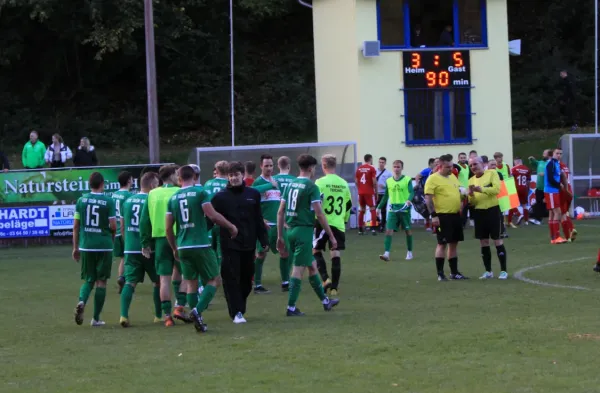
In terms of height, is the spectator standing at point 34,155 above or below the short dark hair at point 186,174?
above

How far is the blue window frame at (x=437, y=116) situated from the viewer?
3117cm

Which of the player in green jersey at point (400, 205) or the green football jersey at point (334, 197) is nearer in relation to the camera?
the green football jersey at point (334, 197)

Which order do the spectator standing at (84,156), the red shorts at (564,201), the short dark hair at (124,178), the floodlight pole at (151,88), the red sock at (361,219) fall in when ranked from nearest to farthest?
1. the short dark hair at (124,178)
2. the red shorts at (564,201)
3. the red sock at (361,219)
4. the floodlight pole at (151,88)
5. the spectator standing at (84,156)

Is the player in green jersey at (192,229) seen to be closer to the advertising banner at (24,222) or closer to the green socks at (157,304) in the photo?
the green socks at (157,304)

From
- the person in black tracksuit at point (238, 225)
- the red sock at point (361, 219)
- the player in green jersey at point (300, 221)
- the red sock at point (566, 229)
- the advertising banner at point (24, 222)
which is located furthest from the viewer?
the red sock at point (361, 219)

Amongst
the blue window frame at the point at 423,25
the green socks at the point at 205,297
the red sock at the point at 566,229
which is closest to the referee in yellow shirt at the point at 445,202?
the green socks at the point at 205,297

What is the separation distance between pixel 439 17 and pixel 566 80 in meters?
11.9

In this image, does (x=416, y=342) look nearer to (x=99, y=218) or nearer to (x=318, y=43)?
(x=99, y=218)

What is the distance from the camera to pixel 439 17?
32.2 meters

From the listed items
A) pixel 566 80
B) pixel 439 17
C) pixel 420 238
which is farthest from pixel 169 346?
pixel 566 80

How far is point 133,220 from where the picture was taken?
13438 millimetres

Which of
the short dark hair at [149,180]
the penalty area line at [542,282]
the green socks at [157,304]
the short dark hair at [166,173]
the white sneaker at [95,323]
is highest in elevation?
the short dark hair at [166,173]

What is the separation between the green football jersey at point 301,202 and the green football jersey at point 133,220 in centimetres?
178

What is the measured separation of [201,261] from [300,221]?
151cm
